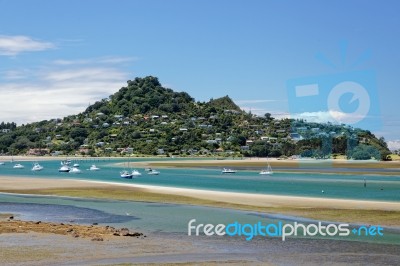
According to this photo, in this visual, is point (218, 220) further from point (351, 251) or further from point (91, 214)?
point (351, 251)

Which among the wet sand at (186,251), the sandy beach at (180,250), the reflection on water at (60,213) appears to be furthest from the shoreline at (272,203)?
the wet sand at (186,251)

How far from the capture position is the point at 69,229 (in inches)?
1359

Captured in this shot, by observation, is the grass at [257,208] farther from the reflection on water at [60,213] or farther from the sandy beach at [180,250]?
the reflection on water at [60,213]

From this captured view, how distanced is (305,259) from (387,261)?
3380mm

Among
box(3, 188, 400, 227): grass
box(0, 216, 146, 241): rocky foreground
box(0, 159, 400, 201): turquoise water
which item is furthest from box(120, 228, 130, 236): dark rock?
box(0, 159, 400, 201): turquoise water

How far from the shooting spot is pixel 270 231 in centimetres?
3484

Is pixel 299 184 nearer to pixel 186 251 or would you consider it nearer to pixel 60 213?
pixel 60 213

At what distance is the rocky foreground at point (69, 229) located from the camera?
108ft

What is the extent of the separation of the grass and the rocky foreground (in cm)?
1344

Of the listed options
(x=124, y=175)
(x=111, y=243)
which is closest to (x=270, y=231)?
(x=111, y=243)

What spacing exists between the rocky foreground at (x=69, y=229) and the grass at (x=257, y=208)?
13.4 m

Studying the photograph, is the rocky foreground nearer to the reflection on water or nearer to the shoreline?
the reflection on water

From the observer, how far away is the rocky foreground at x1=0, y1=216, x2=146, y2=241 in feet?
108

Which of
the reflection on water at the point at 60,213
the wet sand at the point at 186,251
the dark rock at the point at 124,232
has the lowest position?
the wet sand at the point at 186,251
